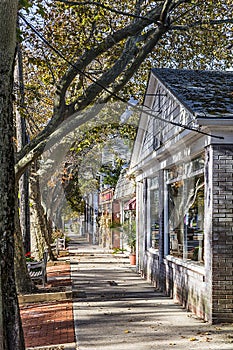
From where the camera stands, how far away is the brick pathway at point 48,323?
9.19 metres

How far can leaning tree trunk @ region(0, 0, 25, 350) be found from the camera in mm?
6391

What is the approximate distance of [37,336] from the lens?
31.2 ft

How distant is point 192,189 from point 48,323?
4.11 m

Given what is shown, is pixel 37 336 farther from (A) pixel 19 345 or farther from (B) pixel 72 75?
(B) pixel 72 75

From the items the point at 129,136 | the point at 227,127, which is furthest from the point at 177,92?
the point at 129,136

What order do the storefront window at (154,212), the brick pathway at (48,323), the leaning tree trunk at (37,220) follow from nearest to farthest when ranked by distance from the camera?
1. the brick pathway at (48,323)
2. the storefront window at (154,212)
3. the leaning tree trunk at (37,220)

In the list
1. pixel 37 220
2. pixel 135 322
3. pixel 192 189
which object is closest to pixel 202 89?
pixel 192 189

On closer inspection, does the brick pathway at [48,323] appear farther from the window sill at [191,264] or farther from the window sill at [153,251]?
the window sill at [153,251]

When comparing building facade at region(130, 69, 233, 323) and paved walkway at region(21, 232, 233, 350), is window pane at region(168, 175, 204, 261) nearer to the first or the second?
building facade at region(130, 69, 233, 323)

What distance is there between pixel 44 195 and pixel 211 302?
25.4m

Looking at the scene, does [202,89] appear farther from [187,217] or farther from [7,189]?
[7,189]

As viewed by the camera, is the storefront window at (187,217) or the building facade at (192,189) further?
the storefront window at (187,217)

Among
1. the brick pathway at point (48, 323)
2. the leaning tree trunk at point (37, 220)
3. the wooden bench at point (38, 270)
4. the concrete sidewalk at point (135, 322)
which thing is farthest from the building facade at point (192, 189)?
the leaning tree trunk at point (37, 220)

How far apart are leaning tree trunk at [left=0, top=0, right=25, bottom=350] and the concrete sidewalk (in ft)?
6.96
